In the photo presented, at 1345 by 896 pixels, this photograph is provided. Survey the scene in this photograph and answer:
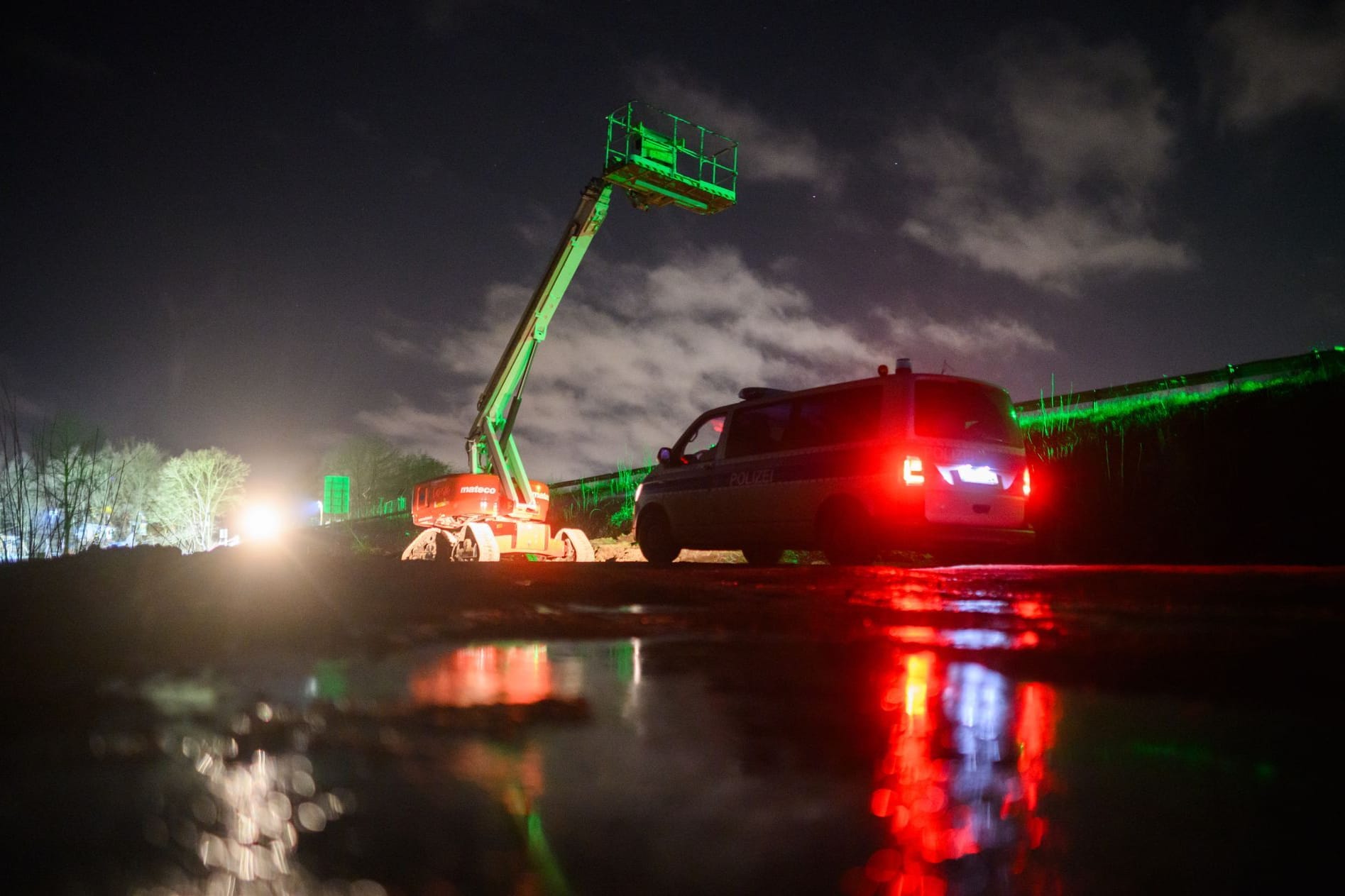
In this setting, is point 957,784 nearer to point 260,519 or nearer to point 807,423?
point 807,423

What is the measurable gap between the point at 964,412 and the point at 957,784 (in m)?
7.77

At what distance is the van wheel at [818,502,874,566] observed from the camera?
7926 millimetres

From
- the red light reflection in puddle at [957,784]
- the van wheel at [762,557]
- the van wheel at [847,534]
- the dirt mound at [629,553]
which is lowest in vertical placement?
the dirt mound at [629,553]

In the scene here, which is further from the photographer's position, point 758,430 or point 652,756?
point 758,430

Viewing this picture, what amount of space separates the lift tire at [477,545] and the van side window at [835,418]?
6240mm

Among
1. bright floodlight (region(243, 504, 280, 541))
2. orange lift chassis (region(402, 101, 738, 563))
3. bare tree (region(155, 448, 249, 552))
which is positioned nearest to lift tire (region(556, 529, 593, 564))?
orange lift chassis (region(402, 101, 738, 563))

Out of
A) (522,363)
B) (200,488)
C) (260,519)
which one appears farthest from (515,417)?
(200,488)

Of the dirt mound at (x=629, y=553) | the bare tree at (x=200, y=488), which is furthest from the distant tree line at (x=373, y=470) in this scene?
the dirt mound at (x=629, y=553)

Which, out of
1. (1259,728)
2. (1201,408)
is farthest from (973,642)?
(1201,408)

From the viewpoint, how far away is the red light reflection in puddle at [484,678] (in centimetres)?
129

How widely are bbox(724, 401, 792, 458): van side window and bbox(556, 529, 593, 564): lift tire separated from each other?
16.6 feet

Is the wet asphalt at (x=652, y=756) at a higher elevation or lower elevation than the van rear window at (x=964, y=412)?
lower

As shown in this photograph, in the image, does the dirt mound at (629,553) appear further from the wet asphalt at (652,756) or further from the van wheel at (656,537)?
the wet asphalt at (652,756)

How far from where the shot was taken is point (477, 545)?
44.6 feet
